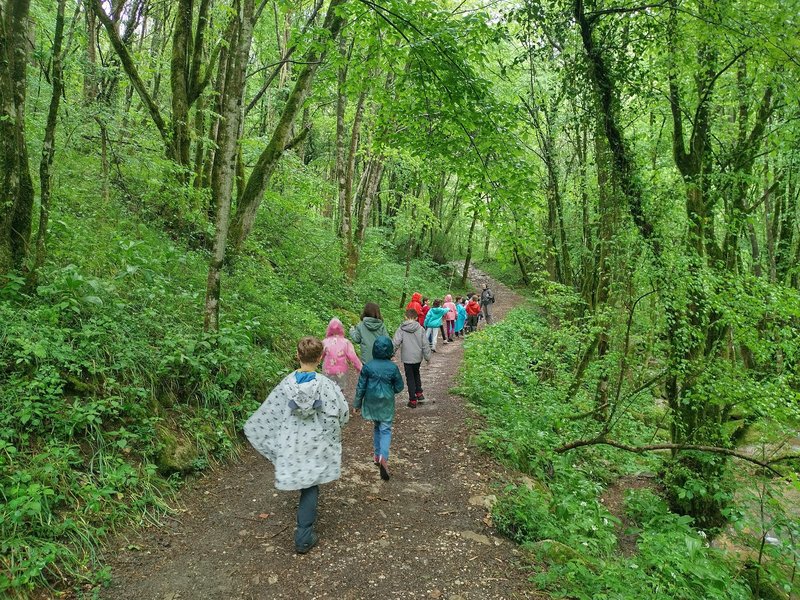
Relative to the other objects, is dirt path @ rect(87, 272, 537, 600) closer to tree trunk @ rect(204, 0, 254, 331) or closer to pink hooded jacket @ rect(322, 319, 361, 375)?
pink hooded jacket @ rect(322, 319, 361, 375)

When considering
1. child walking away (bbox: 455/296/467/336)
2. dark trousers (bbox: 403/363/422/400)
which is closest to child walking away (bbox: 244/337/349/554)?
dark trousers (bbox: 403/363/422/400)

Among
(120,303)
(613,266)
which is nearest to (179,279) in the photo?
(120,303)

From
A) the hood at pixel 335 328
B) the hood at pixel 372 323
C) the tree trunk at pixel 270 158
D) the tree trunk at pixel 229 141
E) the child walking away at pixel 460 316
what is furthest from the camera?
the child walking away at pixel 460 316

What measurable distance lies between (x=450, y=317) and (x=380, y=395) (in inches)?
466

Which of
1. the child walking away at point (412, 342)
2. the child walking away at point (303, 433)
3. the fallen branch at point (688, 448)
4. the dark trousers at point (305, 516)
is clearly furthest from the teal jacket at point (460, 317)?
the dark trousers at point (305, 516)

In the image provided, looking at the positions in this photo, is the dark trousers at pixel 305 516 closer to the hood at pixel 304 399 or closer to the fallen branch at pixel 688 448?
the hood at pixel 304 399

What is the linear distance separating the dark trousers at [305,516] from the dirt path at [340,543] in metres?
0.13

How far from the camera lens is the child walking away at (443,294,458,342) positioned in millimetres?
17031

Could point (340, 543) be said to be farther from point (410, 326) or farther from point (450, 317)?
point (450, 317)

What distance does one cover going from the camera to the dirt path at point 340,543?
12.0 ft

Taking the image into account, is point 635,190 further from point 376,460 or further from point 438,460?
point 376,460

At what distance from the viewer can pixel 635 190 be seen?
645cm

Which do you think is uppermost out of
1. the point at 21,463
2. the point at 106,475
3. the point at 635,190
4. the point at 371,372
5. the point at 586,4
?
the point at 586,4

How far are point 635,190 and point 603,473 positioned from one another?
5054 millimetres
